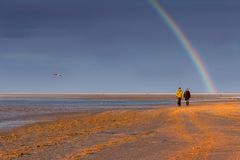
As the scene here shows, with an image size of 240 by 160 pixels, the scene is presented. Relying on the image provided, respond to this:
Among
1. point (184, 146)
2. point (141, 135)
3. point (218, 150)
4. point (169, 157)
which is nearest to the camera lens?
point (169, 157)

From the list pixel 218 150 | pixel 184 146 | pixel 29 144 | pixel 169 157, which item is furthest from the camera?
pixel 29 144

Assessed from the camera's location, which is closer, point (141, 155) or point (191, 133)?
point (141, 155)

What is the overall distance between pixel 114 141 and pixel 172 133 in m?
4.14

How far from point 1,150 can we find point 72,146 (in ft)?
7.84

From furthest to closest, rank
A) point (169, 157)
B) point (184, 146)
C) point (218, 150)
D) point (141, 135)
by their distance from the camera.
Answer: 1. point (141, 135)
2. point (184, 146)
3. point (218, 150)
4. point (169, 157)

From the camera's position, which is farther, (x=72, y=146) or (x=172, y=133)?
(x=172, y=133)

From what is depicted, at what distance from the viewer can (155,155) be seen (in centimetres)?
1429

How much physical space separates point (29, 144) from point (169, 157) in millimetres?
6361

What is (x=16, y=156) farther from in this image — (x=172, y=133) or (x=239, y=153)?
(x=172, y=133)

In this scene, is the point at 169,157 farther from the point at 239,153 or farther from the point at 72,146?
the point at 72,146

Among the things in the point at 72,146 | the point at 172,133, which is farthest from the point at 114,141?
the point at 172,133

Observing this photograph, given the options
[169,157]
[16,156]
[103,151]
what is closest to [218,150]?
[169,157]

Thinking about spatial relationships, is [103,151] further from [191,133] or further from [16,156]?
[191,133]

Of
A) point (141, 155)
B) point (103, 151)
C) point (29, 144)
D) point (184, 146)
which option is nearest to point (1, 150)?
point (29, 144)
